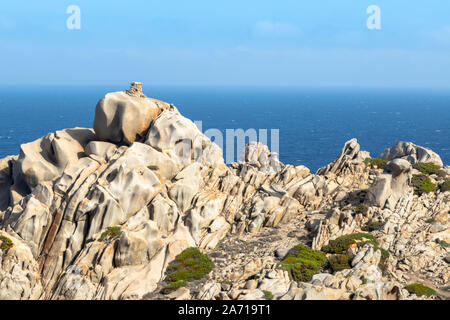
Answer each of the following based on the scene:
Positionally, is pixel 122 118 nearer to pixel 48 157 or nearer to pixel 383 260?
pixel 48 157

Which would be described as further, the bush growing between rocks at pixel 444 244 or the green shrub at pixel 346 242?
the bush growing between rocks at pixel 444 244

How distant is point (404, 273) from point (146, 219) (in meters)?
25.7

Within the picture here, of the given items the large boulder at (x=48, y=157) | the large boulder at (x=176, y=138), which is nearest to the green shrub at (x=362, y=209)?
the large boulder at (x=176, y=138)

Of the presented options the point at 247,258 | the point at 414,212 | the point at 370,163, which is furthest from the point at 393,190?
the point at 247,258

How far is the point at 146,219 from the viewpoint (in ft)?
164

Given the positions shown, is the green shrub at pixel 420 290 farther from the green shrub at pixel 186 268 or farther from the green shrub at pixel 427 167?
the green shrub at pixel 427 167

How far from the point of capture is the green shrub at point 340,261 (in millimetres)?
45312

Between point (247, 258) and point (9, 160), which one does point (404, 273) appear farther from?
point (9, 160)

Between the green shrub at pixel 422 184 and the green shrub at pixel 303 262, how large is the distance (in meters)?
17.6

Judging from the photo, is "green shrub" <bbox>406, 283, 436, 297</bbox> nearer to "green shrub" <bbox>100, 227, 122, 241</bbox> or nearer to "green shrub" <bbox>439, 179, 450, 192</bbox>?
"green shrub" <bbox>439, 179, 450, 192</bbox>

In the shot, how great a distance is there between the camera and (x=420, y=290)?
42.5 m

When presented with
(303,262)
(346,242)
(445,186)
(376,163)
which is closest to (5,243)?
(303,262)
